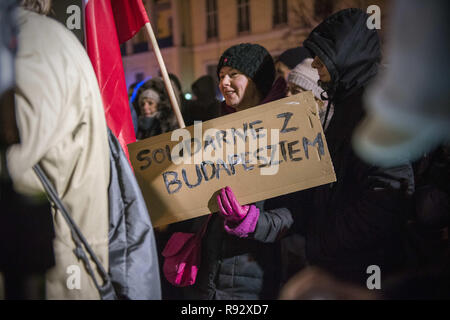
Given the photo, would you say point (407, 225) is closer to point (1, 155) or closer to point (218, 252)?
point (218, 252)

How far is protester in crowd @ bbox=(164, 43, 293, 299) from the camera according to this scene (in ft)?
5.68

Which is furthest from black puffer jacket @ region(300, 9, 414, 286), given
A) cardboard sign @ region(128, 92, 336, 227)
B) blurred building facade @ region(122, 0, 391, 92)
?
blurred building facade @ region(122, 0, 391, 92)

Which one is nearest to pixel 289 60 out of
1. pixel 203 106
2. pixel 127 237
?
pixel 203 106

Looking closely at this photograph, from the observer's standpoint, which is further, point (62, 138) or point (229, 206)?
point (229, 206)

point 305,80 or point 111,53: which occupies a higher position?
point 111,53

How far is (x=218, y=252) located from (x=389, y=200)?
30.9 inches

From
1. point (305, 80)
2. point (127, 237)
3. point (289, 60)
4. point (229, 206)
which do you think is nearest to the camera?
point (127, 237)

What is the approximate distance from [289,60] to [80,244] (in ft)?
7.62

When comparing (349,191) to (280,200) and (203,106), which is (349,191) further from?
(203,106)

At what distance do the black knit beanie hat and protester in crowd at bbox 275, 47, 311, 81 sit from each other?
3.84ft

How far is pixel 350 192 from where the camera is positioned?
1.75 meters

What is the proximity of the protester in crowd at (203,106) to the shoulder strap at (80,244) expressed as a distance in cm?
122

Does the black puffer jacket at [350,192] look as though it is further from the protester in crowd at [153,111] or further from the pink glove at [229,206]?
the protester in crowd at [153,111]

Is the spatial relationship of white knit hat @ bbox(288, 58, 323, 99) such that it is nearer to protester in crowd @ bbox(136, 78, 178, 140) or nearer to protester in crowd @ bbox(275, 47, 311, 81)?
protester in crowd @ bbox(275, 47, 311, 81)
